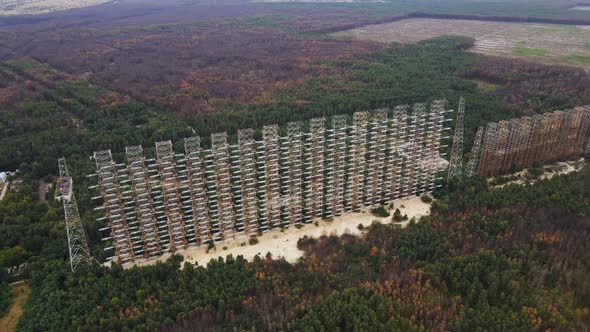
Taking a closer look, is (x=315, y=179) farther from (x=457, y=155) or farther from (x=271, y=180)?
(x=457, y=155)

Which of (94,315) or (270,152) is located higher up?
(270,152)

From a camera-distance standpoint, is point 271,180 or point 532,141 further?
point 532,141

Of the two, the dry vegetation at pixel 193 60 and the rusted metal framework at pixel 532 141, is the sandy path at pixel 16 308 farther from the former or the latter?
the rusted metal framework at pixel 532 141

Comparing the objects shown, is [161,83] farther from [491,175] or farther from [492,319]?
[492,319]

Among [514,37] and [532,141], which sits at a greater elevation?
[514,37]

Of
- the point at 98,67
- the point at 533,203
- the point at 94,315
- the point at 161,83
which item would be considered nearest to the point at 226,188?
the point at 94,315

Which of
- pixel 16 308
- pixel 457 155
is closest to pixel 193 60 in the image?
pixel 457 155
